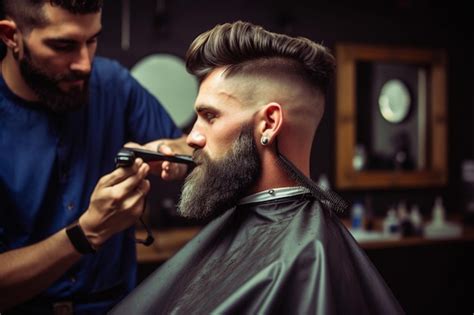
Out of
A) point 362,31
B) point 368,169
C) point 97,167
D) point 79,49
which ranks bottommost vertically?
point 368,169

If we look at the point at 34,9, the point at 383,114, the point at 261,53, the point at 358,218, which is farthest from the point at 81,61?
the point at 383,114

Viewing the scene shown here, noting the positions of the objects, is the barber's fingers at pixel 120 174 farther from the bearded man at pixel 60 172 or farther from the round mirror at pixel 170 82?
the round mirror at pixel 170 82

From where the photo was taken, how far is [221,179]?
1487 mm

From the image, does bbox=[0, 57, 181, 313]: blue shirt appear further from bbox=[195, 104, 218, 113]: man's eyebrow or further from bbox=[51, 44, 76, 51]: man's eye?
bbox=[195, 104, 218, 113]: man's eyebrow

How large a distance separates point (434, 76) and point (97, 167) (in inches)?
137

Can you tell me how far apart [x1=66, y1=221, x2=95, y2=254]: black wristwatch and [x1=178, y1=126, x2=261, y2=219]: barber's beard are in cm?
32

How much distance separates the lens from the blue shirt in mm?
1768

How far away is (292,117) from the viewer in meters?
1.45

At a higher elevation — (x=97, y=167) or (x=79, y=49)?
(x=79, y=49)

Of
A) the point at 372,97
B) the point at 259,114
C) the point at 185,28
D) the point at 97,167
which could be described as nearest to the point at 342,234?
the point at 259,114

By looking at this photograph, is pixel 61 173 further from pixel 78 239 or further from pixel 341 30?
pixel 341 30

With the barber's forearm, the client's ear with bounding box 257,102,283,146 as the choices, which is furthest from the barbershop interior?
the client's ear with bounding box 257,102,283,146

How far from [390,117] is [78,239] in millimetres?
3393

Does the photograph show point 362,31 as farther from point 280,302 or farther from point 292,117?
point 280,302
